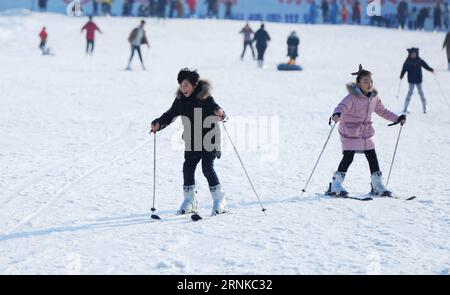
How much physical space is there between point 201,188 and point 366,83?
73.6 inches

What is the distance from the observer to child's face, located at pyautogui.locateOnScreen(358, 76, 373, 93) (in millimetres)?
6543

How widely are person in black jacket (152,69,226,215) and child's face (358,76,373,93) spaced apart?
1.51 m

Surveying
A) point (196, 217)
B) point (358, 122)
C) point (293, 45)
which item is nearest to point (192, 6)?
point (293, 45)

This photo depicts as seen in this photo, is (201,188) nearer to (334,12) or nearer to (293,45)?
(293,45)

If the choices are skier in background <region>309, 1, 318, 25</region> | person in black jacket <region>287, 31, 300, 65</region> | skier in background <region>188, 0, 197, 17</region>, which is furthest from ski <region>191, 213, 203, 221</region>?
skier in background <region>188, 0, 197, 17</region>

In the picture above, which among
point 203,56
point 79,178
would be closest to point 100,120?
point 79,178

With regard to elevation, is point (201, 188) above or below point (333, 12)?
below

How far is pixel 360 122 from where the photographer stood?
6.69 metres

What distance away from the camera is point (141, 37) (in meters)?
21.3

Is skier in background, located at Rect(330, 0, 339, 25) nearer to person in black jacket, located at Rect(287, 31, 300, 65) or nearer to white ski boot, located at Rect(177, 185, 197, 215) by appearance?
person in black jacket, located at Rect(287, 31, 300, 65)

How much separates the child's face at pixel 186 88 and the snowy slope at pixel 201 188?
993mm

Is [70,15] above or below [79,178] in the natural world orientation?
above

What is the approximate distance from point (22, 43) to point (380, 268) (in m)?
25.8
